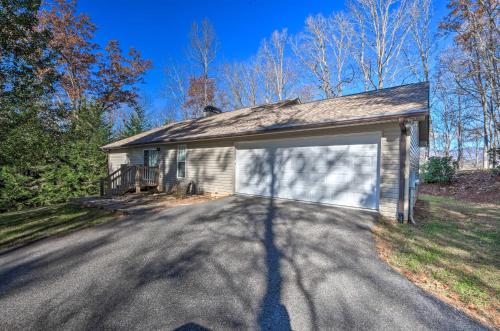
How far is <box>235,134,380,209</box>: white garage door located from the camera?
239 inches

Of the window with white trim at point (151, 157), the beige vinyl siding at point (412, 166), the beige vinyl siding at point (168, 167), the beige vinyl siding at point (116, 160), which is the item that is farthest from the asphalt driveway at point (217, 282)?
the beige vinyl siding at point (116, 160)

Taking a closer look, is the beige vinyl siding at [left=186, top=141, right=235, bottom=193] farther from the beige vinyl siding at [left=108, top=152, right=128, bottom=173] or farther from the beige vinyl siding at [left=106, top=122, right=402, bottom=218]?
the beige vinyl siding at [left=108, top=152, right=128, bottom=173]

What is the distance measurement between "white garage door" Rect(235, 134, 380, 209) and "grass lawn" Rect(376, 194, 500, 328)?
1.22 meters

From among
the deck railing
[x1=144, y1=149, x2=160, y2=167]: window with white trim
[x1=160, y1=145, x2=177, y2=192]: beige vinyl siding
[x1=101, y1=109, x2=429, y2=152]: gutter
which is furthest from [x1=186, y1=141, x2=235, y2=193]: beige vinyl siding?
[x1=144, y1=149, x2=160, y2=167]: window with white trim

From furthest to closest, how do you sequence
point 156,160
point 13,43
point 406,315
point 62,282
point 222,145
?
point 156,160 < point 222,145 < point 13,43 < point 62,282 < point 406,315

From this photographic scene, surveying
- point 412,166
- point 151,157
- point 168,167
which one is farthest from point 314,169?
point 151,157

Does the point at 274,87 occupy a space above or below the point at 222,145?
above

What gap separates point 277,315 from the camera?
248cm

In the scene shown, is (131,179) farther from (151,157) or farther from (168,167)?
(151,157)

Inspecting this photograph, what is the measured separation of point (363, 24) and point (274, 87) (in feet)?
27.3

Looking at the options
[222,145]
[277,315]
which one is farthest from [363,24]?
[277,315]

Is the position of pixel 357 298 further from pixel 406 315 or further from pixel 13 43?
pixel 13 43

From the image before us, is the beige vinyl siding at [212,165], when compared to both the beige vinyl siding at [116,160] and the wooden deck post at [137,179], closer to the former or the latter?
the wooden deck post at [137,179]

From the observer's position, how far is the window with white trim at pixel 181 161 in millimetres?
10812
